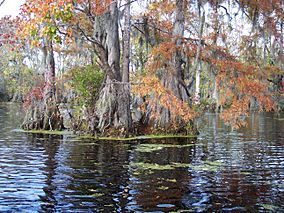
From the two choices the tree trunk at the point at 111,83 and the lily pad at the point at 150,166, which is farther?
the tree trunk at the point at 111,83

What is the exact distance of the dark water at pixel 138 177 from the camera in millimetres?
7008

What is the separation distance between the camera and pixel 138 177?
9.16 metres

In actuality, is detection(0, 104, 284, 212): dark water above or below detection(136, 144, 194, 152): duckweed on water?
below

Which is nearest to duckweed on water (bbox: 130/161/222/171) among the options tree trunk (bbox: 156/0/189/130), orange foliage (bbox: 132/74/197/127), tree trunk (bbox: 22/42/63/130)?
orange foliage (bbox: 132/74/197/127)

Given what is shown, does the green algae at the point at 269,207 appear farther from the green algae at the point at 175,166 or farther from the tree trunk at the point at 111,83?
the tree trunk at the point at 111,83

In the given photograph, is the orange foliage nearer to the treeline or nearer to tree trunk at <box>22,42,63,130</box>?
the treeline

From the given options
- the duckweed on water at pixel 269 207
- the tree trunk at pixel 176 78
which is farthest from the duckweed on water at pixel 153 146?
the duckweed on water at pixel 269 207

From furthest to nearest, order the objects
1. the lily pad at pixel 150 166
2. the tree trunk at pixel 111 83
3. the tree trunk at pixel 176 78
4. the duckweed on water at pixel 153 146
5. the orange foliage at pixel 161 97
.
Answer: the tree trunk at pixel 176 78 → the tree trunk at pixel 111 83 → the orange foliage at pixel 161 97 → the duckweed on water at pixel 153 146 → the lily pad at pixel 150 166

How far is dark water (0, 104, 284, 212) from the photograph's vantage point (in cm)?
701

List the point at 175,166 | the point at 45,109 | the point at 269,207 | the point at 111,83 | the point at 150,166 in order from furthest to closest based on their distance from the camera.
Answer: the point at 45,109
the point at 111,83
the point at 175,166
the point at 150,166
the point at 269,207

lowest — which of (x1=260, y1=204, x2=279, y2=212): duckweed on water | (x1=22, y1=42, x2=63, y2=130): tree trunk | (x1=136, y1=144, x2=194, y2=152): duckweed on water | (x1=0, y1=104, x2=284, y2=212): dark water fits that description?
(x1=260, y1=204, x2=279, y2=212): duckweed on water

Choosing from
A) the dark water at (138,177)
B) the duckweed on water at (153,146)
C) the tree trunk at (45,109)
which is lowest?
the dark water at (138,177)

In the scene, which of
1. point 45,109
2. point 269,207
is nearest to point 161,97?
point 45,109

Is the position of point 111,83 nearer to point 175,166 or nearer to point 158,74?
point 158,74
